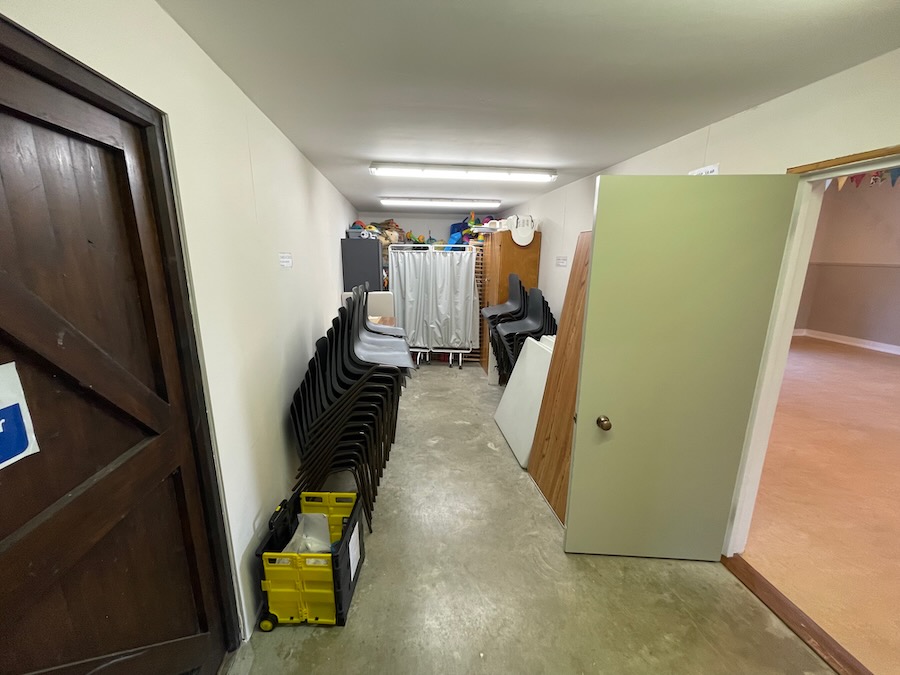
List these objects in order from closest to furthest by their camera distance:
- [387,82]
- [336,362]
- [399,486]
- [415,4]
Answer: [415,4], [387,82], [336,362], [399,486]

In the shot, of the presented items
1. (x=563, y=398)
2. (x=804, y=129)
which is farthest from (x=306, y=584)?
(x=804, y=129)

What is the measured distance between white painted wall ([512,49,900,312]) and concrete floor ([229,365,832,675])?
2126 mm

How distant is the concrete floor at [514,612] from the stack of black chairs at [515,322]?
1817mm

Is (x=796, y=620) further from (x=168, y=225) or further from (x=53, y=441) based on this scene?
(x=168, y=225)

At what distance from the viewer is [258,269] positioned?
1840 millimetres

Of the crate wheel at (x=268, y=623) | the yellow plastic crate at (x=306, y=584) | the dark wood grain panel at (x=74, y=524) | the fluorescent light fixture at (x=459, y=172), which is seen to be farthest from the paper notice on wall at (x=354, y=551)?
the fluorescent light fixture at (x=459, y=172)

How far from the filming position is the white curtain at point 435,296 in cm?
535

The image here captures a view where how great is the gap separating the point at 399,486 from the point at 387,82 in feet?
8.27

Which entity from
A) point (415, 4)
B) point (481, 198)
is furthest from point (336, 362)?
point (481, 198)

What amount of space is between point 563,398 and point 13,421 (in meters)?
2.36

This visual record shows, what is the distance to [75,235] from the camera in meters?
0.91

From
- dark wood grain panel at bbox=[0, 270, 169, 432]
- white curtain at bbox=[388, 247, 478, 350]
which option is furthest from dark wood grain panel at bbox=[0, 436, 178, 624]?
white curtain at bbox=[388, 247, 478, 350]

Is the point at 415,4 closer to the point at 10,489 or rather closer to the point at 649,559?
the point at 10,489

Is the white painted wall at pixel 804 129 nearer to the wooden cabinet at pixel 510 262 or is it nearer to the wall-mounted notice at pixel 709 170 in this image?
the wall-mounted notice at pixel 709 170
